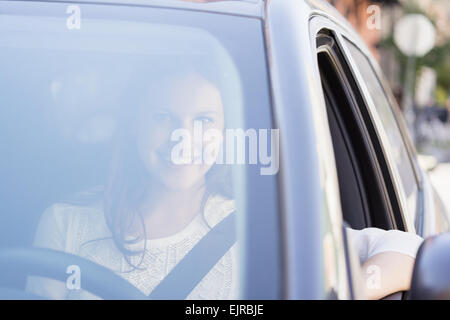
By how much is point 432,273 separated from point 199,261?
48 cm

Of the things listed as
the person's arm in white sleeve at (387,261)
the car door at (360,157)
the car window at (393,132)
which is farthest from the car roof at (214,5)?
the car window at (393,132)

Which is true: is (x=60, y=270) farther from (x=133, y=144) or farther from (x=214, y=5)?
(x=214, y=5)

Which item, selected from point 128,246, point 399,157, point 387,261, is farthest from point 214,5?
point 399,157

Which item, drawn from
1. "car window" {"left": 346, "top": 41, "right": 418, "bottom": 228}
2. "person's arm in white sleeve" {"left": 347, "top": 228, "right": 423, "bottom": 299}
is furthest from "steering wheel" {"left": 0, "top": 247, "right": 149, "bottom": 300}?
"car window" {"left": 346, "top": 41, "right": 418, "bottom": 228}

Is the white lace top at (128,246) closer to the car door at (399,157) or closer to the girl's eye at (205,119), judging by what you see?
the girl's eye at (205,119)

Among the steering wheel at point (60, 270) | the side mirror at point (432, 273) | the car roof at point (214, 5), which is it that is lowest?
the side mirror at point (432, 273)

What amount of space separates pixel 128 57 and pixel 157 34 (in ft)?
0.27

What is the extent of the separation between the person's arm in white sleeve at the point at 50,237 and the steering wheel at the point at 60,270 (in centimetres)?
1

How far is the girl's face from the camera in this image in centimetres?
145

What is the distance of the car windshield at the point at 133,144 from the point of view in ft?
4.61

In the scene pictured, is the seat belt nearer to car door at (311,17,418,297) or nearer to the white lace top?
the white lace top

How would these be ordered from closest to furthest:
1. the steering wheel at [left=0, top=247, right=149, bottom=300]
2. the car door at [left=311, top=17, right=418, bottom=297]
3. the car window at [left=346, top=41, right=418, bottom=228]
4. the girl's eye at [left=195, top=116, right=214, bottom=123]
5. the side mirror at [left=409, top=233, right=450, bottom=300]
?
the side mirror at [left=409, top=233, right=450, bottom=300]
the steering wheel at [left=0, top=247, right=149, bottom=300]
the girl's eye at [left=195, top=116, right=214, bottom=123]
the car door at [left=311, top=17, right=418, bottom=297]
the car window at [left=346, top=41, right=418, bottom=228]

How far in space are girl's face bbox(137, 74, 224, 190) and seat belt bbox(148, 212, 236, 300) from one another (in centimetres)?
11

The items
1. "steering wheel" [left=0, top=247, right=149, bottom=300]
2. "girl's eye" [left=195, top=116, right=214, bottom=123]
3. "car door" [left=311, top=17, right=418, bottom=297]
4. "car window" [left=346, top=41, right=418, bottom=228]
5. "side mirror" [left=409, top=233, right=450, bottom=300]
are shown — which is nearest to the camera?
"side mirror" [left=409, top=233, right=450, bottom=300]
